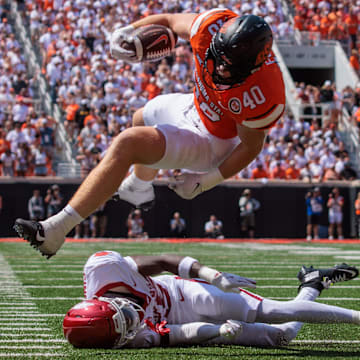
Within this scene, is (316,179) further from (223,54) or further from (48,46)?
(223,54)

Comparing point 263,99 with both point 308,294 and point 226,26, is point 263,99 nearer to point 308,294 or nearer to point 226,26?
point 226,26

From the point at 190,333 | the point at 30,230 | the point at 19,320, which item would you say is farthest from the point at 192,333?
the point at 19,320

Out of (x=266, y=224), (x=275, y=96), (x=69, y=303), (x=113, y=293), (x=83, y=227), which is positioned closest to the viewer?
(x=113, y=293)

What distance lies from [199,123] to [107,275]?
1219 mm

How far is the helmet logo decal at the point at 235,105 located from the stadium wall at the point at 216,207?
10708mm

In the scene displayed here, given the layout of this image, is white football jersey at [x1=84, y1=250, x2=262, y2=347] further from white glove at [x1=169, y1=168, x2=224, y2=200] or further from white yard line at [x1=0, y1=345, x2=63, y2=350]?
white glove at [x1=169, y1=168, x2=224, y2=200]

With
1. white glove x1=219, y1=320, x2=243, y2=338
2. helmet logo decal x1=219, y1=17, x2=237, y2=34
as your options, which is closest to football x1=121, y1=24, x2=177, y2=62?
helmet logo decal x1=219, y1=17, x2=237, y2=34

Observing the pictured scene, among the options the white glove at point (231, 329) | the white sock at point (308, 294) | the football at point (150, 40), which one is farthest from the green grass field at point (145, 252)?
the football at point (150, 40)

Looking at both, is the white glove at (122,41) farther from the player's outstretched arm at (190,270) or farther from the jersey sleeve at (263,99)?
the player's outstretched arm at (190,270)

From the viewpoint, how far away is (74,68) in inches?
639

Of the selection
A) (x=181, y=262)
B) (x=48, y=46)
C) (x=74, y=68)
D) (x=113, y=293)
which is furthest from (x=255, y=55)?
(x=48, y=46)

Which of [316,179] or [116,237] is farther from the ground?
[316,179]

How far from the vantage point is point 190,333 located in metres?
4.14

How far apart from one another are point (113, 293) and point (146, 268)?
24 cm
